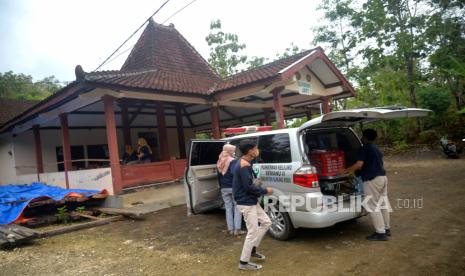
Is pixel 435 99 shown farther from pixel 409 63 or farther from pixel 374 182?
pixel 374 182

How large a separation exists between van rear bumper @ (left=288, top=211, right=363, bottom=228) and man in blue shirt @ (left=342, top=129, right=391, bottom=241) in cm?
32

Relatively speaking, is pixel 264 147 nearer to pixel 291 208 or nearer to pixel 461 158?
pixel 291 208

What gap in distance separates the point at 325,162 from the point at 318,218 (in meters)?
0.93

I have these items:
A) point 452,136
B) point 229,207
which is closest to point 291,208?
point 229,207

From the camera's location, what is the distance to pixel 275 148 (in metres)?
5.00

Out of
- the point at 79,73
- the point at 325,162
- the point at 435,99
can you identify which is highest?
the point at 79,73

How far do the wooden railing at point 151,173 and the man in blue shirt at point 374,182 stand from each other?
6288 millimetres

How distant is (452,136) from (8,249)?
16.8 metres


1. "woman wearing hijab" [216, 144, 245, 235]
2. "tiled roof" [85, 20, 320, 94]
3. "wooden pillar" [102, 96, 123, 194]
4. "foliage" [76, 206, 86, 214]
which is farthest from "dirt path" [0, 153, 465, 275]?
"tiled roof" [85, 20, 320, 94]

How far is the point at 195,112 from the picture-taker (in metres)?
15.1

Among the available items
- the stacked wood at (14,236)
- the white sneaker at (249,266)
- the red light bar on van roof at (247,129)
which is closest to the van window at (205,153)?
the red light bar on van roof at (247,129)

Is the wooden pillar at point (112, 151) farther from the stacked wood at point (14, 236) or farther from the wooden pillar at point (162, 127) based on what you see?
the wooden pillar at point (162, 127)

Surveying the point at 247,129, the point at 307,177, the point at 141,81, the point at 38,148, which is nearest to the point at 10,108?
the point at 38,148

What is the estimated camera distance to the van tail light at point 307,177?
14.4 feet
